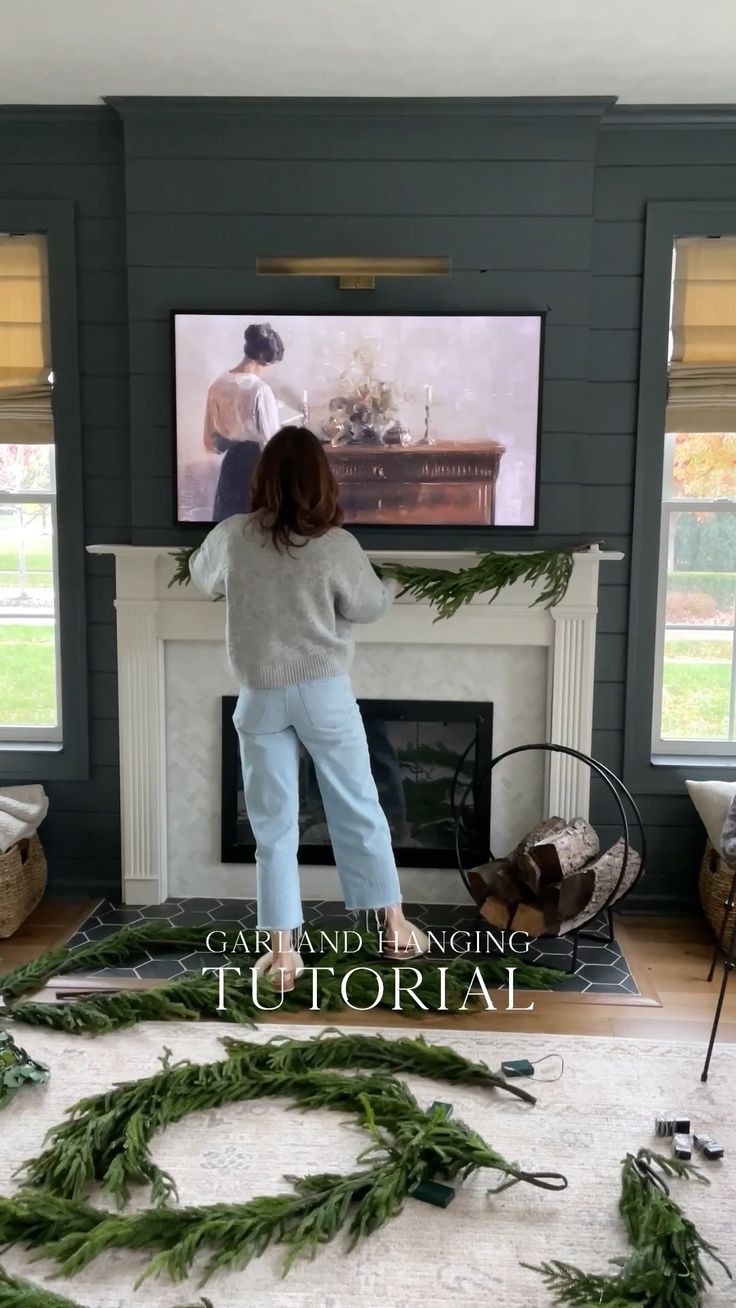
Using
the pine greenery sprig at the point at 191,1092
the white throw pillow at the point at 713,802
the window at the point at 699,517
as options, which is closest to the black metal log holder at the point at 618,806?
the white throw pillow at the point at 713,802

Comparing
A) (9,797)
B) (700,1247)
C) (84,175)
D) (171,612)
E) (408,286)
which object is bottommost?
(700,1247)

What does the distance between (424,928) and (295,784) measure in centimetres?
74

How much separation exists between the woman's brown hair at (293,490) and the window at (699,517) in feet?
4.15

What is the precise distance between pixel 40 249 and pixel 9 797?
171 cm

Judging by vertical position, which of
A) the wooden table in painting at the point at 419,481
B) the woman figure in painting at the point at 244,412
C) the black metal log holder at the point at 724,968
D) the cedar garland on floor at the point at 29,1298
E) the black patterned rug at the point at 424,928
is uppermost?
the woman figure in painting at the point at 244,412

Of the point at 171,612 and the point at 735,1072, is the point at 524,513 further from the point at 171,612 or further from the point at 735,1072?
the point at 735,1072

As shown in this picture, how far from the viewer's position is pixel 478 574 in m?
3.25

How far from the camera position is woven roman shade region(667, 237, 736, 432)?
339cm

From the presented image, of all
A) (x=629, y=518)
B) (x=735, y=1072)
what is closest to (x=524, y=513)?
(x=629, y=518)

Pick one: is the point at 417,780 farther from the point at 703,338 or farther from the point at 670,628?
the point at 703,338

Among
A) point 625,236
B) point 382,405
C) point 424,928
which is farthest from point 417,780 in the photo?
point 625,236

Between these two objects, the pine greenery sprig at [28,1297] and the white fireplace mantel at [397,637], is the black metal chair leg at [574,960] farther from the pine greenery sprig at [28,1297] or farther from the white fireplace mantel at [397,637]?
the pine greenery sprig at [28,1297]

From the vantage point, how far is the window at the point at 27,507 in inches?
137

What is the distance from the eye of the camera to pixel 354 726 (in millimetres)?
2947
